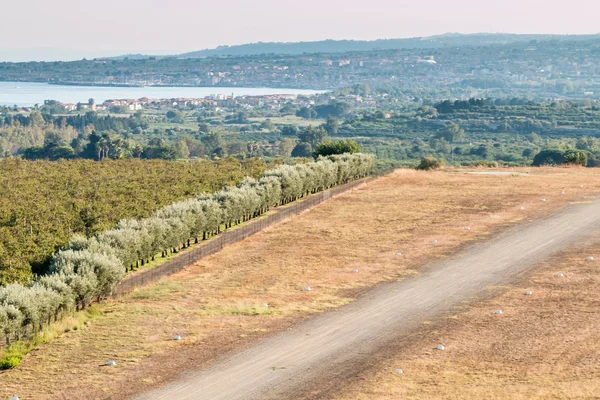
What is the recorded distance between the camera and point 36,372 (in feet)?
104

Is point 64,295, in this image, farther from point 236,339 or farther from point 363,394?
point 363,394

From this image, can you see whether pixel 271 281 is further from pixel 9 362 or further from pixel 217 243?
pixel 9 362

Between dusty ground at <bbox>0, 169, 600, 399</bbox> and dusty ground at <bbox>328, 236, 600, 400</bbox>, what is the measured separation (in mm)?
6527

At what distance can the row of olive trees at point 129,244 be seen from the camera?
3528 centimetres

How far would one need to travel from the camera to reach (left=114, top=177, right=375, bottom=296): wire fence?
4538 cm

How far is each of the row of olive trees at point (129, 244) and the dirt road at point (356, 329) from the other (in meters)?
8.30

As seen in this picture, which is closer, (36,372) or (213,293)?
(36,372)

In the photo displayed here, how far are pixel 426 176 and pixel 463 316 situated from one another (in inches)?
2164

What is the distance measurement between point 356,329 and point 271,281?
10199 mm

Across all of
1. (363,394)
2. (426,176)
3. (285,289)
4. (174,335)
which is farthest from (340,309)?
(426,176)

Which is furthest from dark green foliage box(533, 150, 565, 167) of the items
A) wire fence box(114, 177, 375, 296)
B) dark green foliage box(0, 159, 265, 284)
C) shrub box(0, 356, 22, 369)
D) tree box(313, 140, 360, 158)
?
shrub box(0, 356, 22, 369)

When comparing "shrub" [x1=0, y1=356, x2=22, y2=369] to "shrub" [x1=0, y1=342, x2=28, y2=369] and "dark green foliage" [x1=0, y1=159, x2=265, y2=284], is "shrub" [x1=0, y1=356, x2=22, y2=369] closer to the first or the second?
"shrub" [x1=0, y1=342, x2=28, y2=369]

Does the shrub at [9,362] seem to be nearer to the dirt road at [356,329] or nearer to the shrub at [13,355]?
the shrub at [13,355]

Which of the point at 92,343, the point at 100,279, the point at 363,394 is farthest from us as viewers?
the point at 100,279
